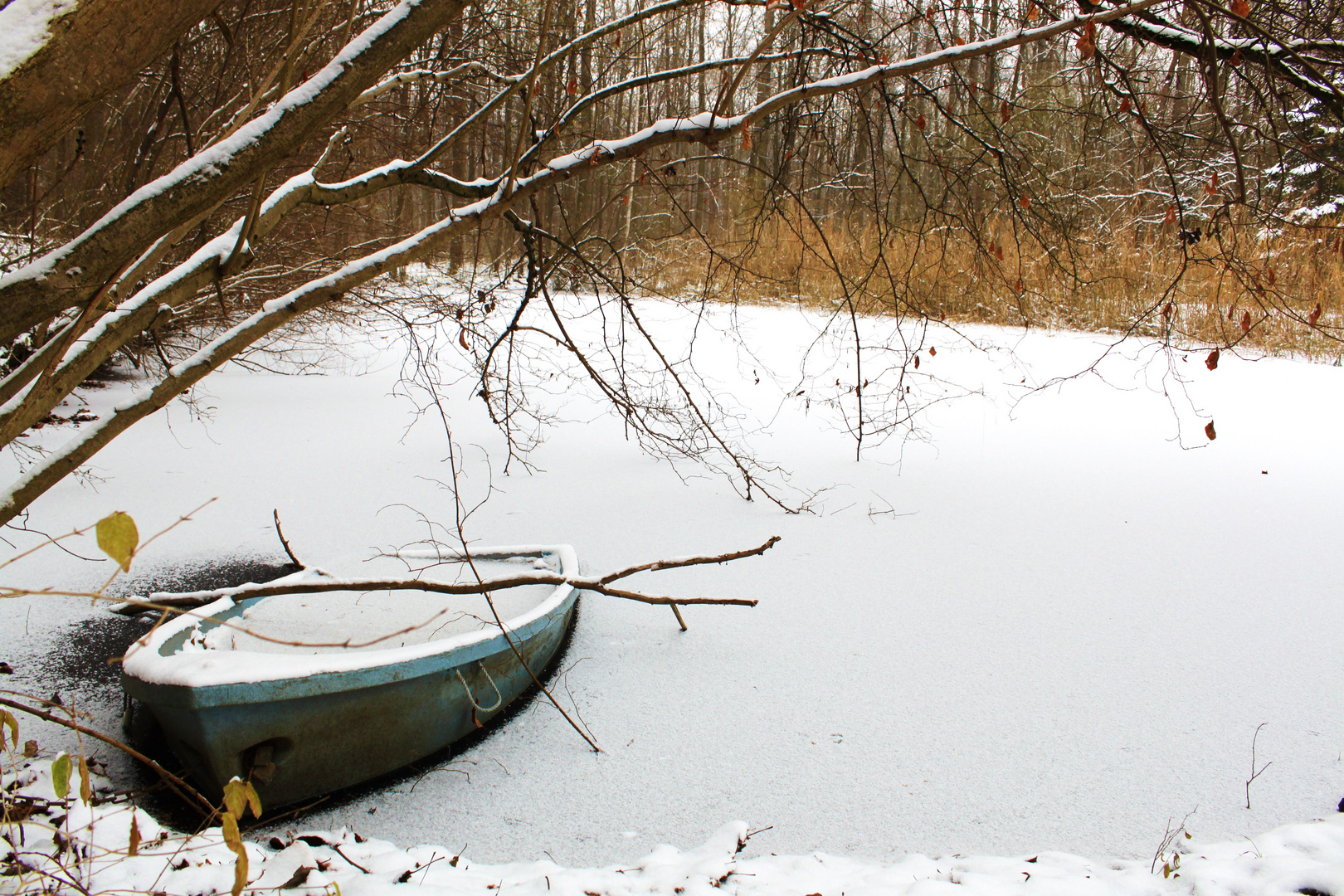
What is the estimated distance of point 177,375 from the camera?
70.2 inches

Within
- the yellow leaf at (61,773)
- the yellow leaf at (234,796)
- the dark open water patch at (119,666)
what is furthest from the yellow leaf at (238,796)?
the dark open water patch at (119,666)

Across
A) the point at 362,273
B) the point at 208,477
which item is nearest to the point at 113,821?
the point at 362,273

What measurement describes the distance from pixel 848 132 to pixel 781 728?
2.69 m

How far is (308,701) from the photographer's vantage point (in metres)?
2.25

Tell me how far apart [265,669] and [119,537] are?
1480 mm

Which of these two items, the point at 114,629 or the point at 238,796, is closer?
the point at 238,796

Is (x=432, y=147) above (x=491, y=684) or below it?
above

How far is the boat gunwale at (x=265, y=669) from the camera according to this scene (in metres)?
2.11

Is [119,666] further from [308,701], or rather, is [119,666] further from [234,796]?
[234,796]

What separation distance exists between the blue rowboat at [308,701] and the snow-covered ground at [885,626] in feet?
0.46

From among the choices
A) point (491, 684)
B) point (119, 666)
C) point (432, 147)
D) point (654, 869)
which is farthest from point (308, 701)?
point (432, 147)

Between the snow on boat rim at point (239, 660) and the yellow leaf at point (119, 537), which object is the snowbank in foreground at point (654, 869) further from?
the yellow leaf at point (119, 537)

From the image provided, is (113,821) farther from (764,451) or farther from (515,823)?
(764,451)

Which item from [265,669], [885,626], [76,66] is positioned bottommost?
[885,626]
